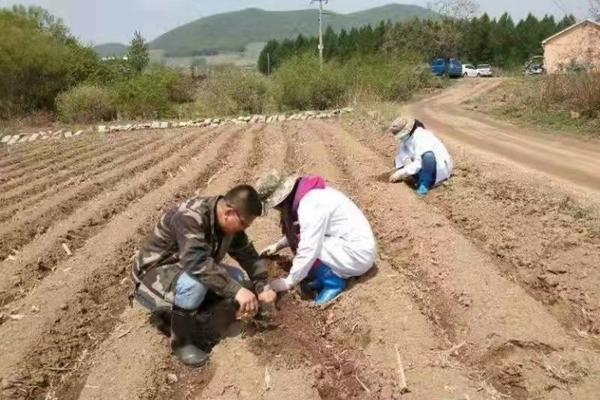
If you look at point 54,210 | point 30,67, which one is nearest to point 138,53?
point 30,67

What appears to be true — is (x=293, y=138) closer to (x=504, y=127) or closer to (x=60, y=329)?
(x=504, y=127)

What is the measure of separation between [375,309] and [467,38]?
50.0 metres

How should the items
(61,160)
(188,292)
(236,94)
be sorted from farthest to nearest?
(236,94)
(61,160)
(188,292)

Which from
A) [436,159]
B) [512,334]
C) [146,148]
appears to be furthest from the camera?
[146,148]

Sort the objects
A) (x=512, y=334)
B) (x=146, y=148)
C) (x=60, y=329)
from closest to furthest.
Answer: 1. (x=512, y=334)
2. (x=60, y=329)
3. (x=146, y=148)

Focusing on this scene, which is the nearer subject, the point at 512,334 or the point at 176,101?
→ the point at 512,334

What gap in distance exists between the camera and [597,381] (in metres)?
3.35

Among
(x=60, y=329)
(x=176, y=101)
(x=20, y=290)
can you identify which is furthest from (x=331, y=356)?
(x=176, y=101)

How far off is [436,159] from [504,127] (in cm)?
1047

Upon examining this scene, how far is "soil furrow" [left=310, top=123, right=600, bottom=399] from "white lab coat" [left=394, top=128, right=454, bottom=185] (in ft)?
4.05

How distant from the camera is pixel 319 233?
4.01 m

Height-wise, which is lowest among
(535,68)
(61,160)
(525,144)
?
(535,68)

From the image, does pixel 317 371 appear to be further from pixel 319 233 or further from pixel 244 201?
pixel 244 201

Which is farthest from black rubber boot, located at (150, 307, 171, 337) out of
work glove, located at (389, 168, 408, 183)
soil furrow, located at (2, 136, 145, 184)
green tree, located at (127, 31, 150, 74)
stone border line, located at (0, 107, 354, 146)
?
green tree, located at (127, 31, 150, 74)
